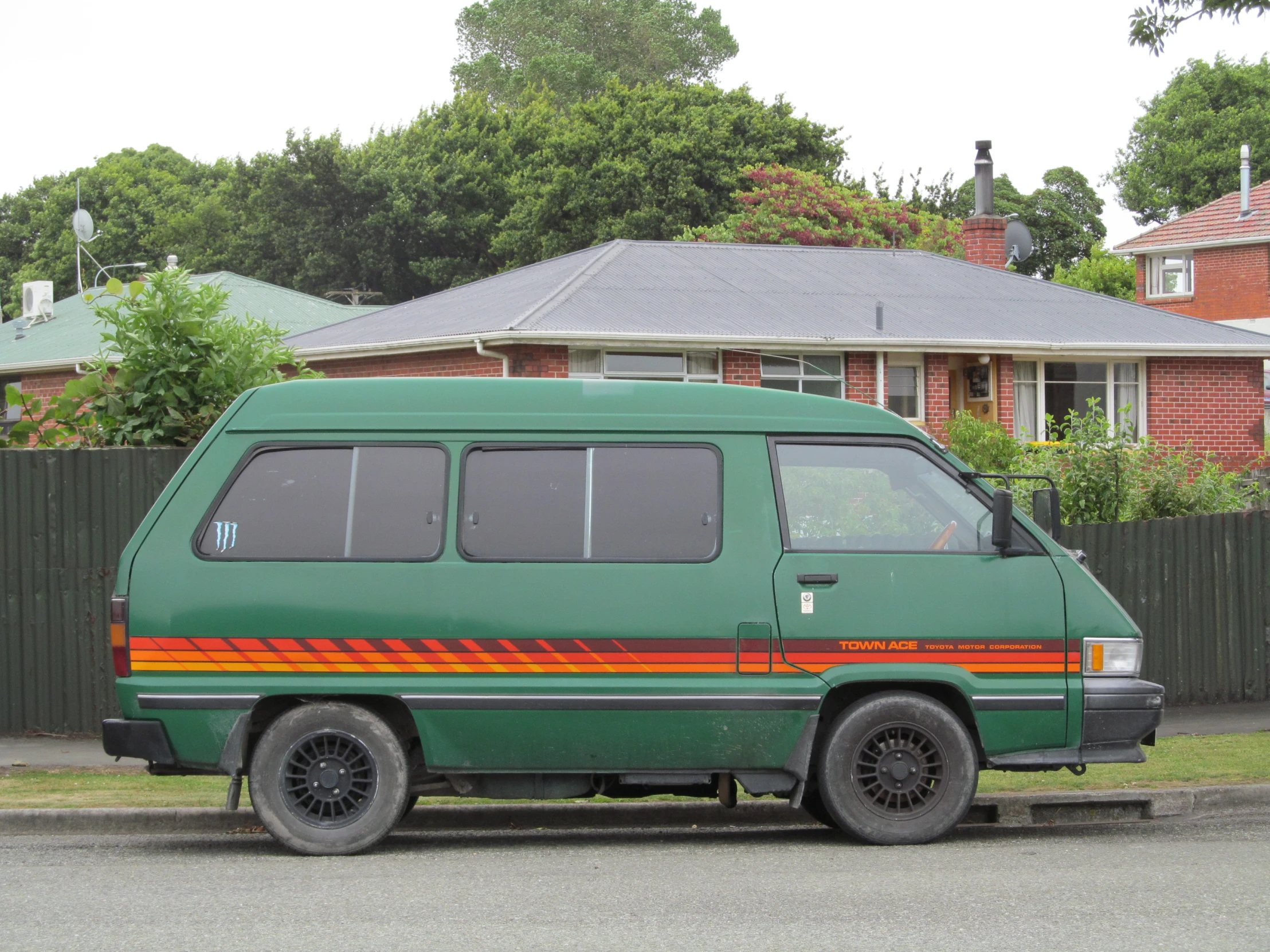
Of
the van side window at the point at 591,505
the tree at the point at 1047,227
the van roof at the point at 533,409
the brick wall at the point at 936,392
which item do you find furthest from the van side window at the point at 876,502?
the tree at the point at 1047,227

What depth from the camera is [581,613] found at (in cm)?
698

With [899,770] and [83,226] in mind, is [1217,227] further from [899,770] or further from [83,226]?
Result: [899,770]

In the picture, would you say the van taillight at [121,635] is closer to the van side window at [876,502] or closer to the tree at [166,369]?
the van side window at [876,502]

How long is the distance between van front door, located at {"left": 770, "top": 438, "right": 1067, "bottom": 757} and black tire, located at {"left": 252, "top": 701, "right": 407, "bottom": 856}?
2054 mm

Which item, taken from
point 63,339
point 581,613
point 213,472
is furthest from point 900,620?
point 63,339

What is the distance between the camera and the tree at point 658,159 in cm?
4356

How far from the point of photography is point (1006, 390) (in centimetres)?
2284

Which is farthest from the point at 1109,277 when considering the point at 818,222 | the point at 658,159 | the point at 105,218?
the point at 105,218

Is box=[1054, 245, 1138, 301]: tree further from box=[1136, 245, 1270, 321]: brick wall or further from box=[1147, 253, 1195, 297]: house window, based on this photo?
box=[1136, 245, 1270, 321]: brick wall

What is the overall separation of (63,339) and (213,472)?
26.6m

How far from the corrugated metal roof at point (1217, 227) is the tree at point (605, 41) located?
33.2 metres

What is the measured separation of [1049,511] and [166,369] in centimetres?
659

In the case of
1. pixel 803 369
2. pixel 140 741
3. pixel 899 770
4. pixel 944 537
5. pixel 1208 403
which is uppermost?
pixel 803 369

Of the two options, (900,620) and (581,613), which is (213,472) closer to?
Answer: (581,613)
